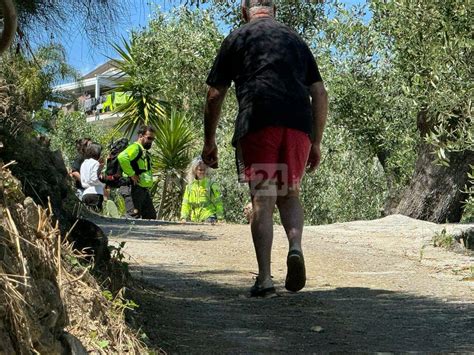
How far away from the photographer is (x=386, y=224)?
43.0 ft

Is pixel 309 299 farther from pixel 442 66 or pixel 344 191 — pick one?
pixel 344 191

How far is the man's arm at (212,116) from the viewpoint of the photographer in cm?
682

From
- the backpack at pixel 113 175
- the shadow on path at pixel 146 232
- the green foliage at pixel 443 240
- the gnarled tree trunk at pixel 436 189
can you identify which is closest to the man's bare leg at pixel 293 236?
the shadow on path at pixel 146 232

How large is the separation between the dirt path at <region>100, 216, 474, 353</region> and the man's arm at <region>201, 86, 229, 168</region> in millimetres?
956

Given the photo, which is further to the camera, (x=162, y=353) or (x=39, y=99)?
(x=39, y=99)

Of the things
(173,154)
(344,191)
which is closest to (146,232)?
(173,154)

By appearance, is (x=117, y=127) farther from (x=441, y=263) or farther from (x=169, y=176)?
(x=441, y=263)

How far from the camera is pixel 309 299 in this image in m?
6.61

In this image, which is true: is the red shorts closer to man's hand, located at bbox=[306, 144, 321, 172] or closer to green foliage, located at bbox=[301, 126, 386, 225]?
man's hand, located at bbox=[306, 144, 321, 172]

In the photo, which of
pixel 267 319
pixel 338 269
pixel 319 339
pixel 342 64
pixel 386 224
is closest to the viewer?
pixel 319 339

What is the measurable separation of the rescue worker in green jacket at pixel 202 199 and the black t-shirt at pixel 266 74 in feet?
27.8

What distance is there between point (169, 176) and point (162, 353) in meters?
20.6

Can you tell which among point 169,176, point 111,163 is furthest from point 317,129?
point 169,176

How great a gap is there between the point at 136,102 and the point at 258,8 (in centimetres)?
2210
